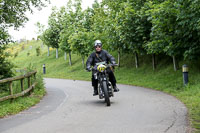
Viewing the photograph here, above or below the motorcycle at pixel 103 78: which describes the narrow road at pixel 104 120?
below

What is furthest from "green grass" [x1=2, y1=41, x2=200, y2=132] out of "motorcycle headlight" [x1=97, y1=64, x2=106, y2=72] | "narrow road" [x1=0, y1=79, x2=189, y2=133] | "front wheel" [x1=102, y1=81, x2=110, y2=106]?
"motorcycle headlight" [x1=97, y1=64, x2=106, y2=72]

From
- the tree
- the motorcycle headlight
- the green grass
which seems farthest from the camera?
the tree

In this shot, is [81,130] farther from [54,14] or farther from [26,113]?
[54,14]

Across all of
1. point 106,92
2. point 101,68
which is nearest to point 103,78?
point 101,68

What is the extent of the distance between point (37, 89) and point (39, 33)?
4356 cm

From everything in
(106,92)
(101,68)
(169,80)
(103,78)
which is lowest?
(169,80)

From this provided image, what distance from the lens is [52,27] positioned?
48938mm

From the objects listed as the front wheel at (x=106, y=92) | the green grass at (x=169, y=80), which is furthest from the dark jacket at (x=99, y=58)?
the green grass at (x=169, y=80)

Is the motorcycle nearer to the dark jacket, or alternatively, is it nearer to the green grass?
the dark jacket

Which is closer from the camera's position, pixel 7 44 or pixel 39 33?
pixel 7 44

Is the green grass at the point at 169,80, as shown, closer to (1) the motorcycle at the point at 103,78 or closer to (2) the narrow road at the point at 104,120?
(2) the narrow road at the point at 104,120

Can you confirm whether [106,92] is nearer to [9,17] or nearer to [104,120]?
[104,120]

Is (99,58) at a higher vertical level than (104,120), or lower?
higher

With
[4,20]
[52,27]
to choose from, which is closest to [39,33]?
[52,27]
